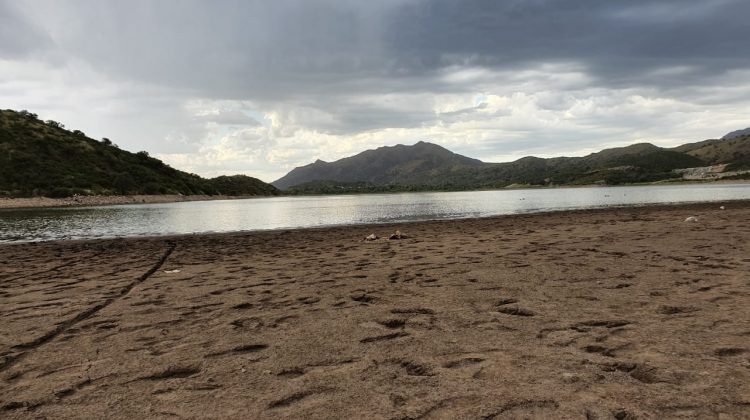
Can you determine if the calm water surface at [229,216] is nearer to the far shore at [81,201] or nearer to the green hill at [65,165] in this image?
the far shore at [81,201]

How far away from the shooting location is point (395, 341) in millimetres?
5980

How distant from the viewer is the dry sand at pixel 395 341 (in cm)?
418

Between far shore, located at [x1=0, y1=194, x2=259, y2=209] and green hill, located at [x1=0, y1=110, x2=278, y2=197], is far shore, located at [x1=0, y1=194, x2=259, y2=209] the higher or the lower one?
the lower one

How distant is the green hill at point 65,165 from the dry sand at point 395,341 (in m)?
92.6

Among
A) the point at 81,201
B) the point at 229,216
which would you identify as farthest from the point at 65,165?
the point at 229,216

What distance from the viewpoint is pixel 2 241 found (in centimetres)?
2512

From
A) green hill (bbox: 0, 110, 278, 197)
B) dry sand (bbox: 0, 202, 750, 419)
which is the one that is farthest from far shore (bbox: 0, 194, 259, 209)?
dry sand (bbox: 0, 202, 750, 419)

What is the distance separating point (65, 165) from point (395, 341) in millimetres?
117677

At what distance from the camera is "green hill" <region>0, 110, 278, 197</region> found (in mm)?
85875

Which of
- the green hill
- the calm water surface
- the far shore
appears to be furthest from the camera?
the green hill

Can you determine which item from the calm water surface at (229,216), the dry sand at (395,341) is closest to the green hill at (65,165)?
the calm water surface at (229,216)

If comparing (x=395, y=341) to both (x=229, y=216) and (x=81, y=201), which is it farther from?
(x=81, y=201)

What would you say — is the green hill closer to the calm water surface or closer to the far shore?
the far shore

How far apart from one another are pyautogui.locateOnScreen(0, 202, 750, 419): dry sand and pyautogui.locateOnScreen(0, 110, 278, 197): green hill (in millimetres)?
92563
